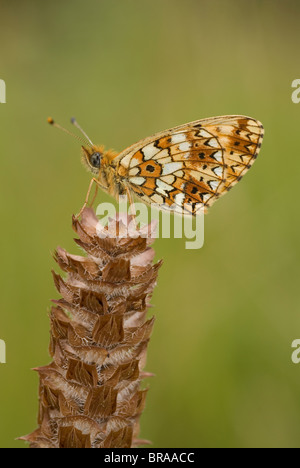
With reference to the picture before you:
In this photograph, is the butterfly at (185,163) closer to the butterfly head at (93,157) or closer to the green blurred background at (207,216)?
the butterfly head at (93,157)

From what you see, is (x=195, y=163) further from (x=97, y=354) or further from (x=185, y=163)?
(x=97, y=354)

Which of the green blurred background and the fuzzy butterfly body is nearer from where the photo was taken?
the fuzzy butterfly body

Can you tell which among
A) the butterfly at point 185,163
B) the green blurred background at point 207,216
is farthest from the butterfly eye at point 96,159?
the green blurred background at point 207,216

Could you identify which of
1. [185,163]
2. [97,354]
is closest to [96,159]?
[185,163]

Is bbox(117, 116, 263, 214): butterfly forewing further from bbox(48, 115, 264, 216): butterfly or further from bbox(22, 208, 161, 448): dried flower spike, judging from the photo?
bbox(22, 208, 161, 448): dried flower spike

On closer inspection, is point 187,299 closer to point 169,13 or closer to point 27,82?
point 27,82

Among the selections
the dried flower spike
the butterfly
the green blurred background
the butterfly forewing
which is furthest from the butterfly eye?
the dried flower spike

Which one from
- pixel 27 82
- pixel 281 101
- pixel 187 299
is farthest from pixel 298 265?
pixel 27 82
